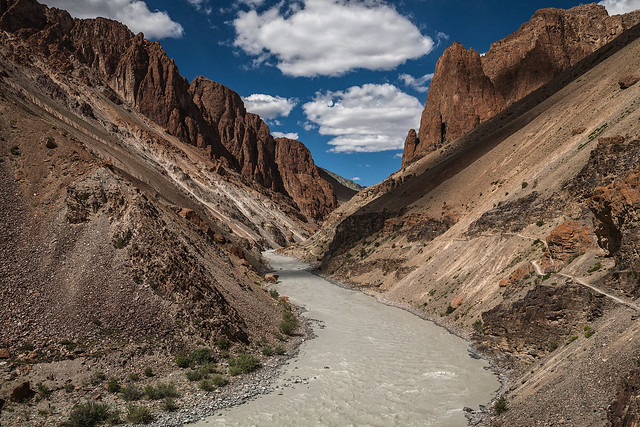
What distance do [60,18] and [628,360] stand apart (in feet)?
503

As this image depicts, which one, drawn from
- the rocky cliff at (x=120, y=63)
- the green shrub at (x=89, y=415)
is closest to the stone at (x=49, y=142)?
the green shrub at (x=89, y=415)

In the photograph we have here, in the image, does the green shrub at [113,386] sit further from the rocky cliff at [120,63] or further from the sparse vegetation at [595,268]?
the rocky cliff at [120,63]

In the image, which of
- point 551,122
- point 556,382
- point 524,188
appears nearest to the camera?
point 556,382

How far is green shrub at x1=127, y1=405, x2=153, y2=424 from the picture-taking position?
1419 cm

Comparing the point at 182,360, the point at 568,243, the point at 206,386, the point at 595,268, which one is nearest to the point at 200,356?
the point at 182,360

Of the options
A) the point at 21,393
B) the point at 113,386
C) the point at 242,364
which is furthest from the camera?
the point at 242,364

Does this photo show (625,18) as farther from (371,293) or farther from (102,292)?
(102,292)

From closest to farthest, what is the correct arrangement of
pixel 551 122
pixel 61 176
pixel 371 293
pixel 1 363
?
1. pixel 1 363
2. pixel 61 176
3. pixel 371 293
4. pixel 551 122

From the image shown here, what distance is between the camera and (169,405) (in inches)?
600

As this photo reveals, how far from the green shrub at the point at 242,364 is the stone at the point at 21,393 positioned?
25.2 feet

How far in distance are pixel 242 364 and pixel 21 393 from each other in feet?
28.1

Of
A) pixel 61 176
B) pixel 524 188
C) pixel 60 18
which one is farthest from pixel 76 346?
pixel 60 18

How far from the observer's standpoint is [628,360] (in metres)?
10.9

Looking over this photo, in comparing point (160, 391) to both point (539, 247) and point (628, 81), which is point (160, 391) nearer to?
point (539, 247)
